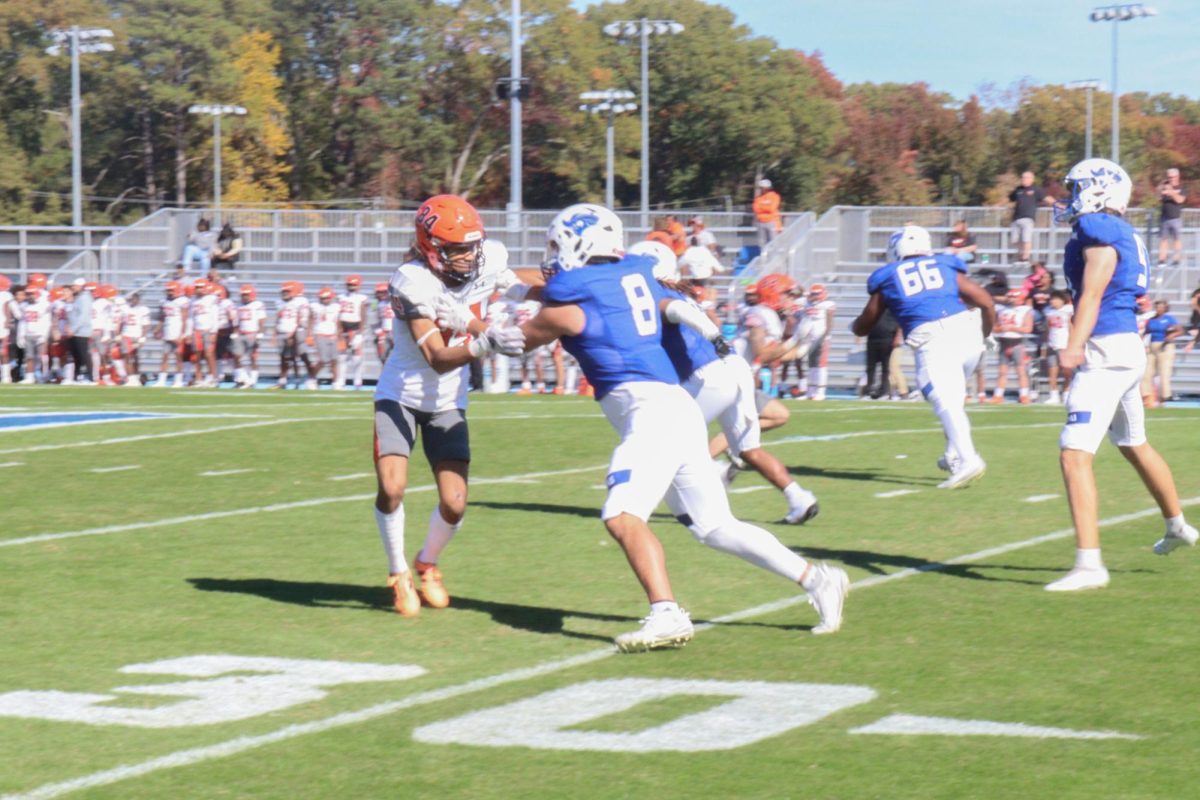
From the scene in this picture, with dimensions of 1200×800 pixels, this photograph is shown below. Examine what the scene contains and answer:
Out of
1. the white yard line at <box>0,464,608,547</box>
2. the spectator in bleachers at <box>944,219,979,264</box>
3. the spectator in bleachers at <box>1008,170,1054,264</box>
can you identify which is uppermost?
the spectator in bleachers at <box>1008,170,1054,264</box>

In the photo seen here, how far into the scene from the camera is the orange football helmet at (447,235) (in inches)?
298

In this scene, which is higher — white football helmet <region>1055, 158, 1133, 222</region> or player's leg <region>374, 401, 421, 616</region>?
white football helmet <region>1055, 158, 1133, 222</region>

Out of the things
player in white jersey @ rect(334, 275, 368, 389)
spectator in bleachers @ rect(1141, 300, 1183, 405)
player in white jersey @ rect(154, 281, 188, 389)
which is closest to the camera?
spectator in bleachers @ rect(1141, 300, 1183, 405)

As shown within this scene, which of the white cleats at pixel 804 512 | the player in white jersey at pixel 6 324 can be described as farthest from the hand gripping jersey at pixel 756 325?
the player in white jersey at pixel 6 324

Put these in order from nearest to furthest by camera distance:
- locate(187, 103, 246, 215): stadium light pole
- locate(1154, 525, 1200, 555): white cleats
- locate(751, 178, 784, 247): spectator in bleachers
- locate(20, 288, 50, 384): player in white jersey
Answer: locate(1154, 525, 1200, 555): white cleats
locate(20, 288, 50, 384): player in white jersey
locate(751, 178, 784, 247): spectator in bleachers
locate(187, 103, 246, 215): stadium light pole

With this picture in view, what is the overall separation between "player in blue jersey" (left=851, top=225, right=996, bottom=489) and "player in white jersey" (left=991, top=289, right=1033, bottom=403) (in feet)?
38.8

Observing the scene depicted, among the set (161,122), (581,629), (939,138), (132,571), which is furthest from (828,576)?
(939,138)

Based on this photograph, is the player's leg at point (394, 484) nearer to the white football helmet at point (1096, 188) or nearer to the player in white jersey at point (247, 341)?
the white football helmet at point (1096, 188)

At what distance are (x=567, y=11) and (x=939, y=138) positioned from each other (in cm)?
1731

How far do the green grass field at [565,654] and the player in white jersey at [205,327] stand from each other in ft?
51.4

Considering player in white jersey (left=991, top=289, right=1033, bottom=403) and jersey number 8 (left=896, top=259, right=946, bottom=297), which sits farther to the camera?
player in white jersey (left=991, top=289, right=1033, bottom=403)

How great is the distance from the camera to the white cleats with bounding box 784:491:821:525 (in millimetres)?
10461

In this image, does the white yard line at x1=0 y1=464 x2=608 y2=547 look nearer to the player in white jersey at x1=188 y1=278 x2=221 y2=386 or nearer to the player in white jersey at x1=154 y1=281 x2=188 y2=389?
the player in white jersey at x1=188 y1=278 x2=221 y2=386

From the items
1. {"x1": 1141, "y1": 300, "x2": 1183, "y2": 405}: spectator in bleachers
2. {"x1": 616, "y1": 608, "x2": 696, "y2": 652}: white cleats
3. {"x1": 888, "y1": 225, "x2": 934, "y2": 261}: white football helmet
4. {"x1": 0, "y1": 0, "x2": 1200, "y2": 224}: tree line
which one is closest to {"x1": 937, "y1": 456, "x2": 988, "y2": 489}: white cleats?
{"x1": 888, "y1": 225, "x2": 934, "y2": 261}: white football helmet
